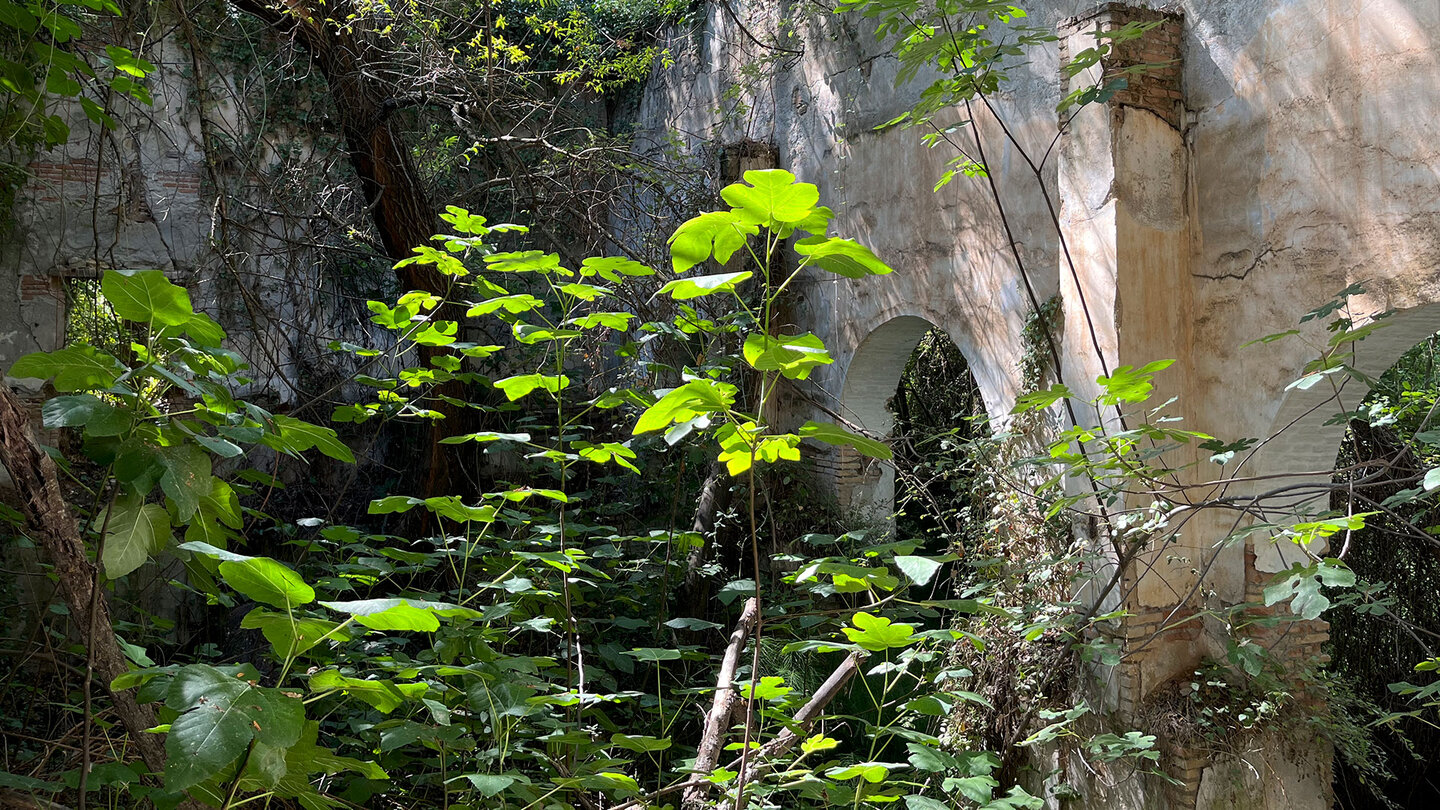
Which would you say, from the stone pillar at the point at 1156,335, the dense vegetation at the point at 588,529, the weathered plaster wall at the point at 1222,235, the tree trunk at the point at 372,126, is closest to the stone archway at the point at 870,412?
the dense vegetation at the point at 588,529

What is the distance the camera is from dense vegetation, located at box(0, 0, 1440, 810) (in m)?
1.67

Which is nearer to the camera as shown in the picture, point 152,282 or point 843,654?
point 152,282

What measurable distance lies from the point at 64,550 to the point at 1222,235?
14.2ft

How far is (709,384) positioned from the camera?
1615mm

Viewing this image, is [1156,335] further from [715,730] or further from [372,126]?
[372,126]

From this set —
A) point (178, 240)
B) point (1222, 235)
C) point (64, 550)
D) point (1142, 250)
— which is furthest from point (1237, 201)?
point (178, 240)

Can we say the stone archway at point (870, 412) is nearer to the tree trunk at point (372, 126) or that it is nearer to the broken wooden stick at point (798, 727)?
the tree trunk at point (372, 126)

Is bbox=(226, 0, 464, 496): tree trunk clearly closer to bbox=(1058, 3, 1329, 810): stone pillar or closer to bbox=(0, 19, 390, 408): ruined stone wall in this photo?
bbox=(0, 19, 390, 408): ruined stone wall

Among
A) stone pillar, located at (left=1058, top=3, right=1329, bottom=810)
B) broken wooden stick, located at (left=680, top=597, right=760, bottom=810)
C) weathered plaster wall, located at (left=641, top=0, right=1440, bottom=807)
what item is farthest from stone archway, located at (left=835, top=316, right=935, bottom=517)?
broken wooden stick, located at (left=680, top=597, right=760, bottom=810)

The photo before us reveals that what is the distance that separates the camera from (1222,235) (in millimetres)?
4207

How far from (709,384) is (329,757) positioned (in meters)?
0.97

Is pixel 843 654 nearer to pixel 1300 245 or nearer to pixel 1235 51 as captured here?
pixel 1300 245

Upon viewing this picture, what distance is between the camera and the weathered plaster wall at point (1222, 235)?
140 inches

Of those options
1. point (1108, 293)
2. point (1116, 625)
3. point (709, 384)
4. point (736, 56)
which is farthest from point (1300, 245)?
point (736, 56)
